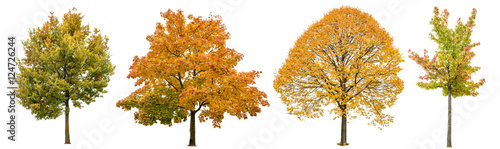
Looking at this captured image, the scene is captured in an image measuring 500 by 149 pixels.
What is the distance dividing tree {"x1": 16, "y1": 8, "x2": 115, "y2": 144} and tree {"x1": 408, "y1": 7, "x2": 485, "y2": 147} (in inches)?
710

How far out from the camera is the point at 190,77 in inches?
864

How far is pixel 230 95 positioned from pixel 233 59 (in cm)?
198

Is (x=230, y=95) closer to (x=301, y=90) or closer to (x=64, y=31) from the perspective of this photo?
(x=301, y=90)

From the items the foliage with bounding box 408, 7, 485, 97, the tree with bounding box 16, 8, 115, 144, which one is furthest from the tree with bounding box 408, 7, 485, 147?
the tree with bounding box 16, 8, 115, 144

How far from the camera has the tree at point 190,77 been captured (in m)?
21.1

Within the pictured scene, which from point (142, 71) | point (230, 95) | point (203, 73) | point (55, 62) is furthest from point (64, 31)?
point (230, 95)

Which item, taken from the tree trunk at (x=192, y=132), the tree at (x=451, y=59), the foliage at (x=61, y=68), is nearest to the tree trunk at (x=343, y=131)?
the tree at (x=451, y=59)

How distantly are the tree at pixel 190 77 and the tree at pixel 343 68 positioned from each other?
2.28 metres

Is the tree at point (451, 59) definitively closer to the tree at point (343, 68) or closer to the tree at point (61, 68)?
the tree at point (343, 68)

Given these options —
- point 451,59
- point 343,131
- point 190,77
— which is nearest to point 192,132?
point 190,77

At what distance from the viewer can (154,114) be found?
21672 mm

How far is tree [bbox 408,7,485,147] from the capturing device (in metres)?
22.1

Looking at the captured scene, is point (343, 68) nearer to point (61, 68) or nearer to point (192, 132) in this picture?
point (192, 132)

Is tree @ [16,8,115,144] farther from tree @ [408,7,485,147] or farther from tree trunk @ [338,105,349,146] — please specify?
tree @ [408,7,485,147]
